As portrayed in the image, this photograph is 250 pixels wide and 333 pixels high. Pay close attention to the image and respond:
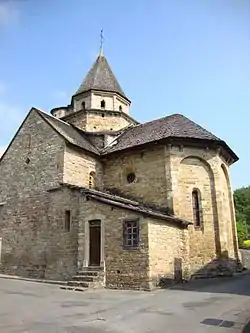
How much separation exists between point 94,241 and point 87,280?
2230mm

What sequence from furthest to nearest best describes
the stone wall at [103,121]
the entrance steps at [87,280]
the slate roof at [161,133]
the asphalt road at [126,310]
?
1. the stone wall at [103,121]
2. the slate roof at [161,133]
3. the entrance steps at [87,280]
4. the asphalt road at [126,310]

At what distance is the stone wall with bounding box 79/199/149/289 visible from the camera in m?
15.2

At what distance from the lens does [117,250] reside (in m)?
16.1

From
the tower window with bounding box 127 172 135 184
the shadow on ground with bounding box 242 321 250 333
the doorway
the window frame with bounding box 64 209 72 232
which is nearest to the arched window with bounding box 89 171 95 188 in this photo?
the tower window with bounding box 127 172 135 184

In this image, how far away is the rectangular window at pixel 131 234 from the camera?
51.5 ft

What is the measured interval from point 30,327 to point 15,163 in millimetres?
16554

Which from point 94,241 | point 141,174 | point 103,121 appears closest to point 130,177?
point 141,174

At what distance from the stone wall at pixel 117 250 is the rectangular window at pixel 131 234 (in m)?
0.21

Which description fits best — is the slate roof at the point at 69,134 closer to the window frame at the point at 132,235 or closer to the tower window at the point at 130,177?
the tower window at the point at 130,177

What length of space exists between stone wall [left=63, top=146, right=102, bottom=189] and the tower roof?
8.79 meters

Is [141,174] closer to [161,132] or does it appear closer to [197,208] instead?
[161,132]

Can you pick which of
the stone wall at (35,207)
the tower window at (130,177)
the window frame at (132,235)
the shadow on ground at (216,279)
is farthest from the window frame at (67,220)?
the shadow on ground at (216,279)

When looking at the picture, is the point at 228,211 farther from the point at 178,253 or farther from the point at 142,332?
the point at 142,332

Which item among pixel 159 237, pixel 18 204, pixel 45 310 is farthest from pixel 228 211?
pixel 45 310
